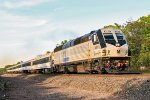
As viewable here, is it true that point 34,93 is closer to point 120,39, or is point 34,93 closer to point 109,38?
point 109,38

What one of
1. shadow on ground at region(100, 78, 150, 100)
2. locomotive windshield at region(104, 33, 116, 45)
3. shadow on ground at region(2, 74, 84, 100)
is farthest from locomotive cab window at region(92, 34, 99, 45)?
shadow on ground at region(100, 78, 150, 100)

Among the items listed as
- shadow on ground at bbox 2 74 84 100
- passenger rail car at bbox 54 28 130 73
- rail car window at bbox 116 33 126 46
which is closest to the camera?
shadow on ground at bbox 2 74 84 100

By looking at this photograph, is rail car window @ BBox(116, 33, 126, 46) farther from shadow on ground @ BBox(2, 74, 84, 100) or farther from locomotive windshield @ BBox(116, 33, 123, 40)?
shadow on ground @ BBox(2, 74, 84, 100)

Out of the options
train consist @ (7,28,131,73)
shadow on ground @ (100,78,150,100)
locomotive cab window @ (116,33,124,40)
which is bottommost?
shadow on ground @ (100,78,150,100)

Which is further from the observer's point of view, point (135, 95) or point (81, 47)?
point (81, 47)

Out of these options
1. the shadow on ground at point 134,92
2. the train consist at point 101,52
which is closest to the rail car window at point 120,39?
the train consist at point 101,52

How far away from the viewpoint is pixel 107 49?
90.9 feet

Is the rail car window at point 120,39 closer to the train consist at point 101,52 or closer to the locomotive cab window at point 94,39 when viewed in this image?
the train consist at point 101,52

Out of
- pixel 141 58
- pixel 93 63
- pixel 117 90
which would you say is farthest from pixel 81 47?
pixel 141 58

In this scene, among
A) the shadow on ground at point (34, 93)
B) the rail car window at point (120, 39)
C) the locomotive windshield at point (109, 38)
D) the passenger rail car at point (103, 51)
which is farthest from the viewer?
the rail car window at point (120, 39)

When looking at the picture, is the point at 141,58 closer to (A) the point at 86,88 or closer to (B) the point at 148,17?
(B) the point at 148,17

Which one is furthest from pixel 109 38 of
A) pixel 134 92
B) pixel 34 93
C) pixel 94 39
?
pixel 134 92

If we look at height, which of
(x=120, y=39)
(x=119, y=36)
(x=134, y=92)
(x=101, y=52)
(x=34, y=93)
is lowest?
(x=34, y=93)

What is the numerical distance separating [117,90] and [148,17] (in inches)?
2016
